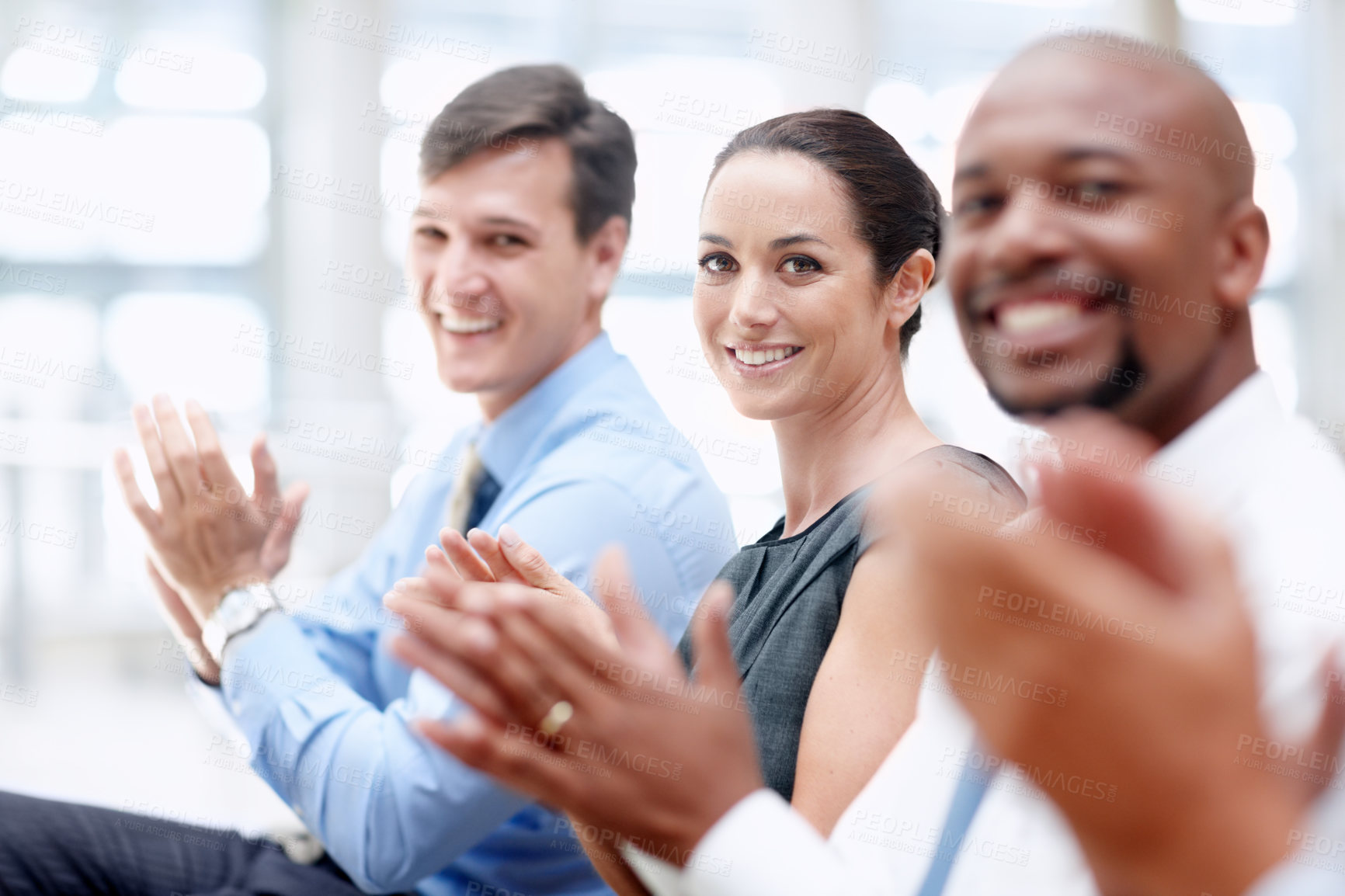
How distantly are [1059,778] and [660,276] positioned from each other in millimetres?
2767

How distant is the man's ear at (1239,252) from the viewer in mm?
517

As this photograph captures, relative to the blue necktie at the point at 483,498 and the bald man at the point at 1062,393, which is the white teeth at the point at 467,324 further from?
the bald man at the point at 1062,393

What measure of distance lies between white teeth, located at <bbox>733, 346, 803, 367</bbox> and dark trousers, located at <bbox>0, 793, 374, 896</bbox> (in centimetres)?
63

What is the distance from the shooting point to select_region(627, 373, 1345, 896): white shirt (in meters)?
0.49

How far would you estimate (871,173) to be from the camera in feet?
2.63

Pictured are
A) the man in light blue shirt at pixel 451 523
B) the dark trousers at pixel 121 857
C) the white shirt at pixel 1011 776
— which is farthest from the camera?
the dark trousers at pixel 121 857

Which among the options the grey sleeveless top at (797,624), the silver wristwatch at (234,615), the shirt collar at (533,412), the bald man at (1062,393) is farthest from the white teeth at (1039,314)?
the silver wristwatch at (234,615)

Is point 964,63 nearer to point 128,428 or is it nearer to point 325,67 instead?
point 325,67

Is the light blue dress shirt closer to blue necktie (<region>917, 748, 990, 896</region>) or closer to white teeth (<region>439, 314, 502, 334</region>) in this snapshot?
white teeth (<region>439, 314, 502, 334</region>)

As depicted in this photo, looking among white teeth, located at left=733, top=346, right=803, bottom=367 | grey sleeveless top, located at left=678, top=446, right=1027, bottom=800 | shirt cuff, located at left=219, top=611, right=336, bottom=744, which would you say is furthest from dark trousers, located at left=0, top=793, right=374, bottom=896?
white teeth, located at left=733, top=346, right=803, bottom=367

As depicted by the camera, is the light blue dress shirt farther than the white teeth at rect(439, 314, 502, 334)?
No

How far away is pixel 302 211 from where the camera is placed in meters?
3.18

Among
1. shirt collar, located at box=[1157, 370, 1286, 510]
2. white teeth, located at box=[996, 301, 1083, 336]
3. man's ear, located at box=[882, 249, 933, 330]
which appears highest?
man's ear, located at box=[882, 249, 933, 330]

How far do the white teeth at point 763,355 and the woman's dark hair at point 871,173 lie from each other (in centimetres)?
9
